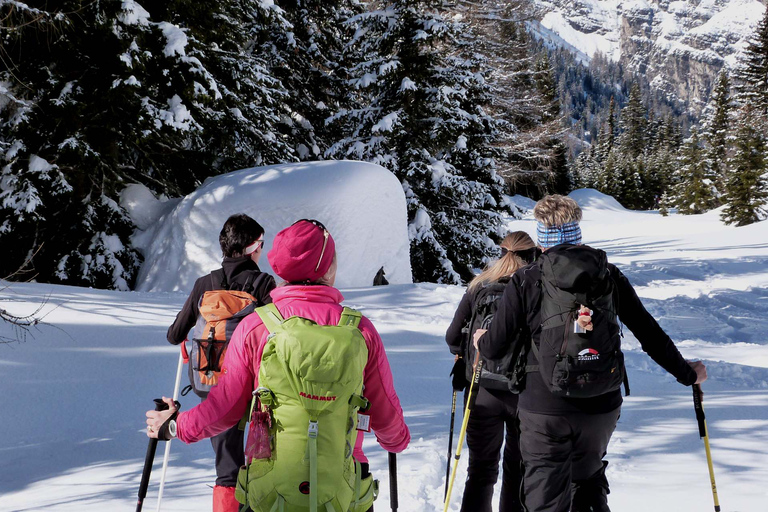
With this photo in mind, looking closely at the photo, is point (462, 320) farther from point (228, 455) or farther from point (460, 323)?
point (228, 455)

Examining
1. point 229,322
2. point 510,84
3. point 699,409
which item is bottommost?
point 699,409

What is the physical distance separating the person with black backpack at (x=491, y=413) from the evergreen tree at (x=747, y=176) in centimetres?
3298

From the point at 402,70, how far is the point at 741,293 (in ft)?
30.4

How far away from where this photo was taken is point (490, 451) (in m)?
3.23

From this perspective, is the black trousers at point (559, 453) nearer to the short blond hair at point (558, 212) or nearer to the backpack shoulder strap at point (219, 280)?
the short blond hair at point (558, 212)

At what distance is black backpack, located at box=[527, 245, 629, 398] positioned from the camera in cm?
242

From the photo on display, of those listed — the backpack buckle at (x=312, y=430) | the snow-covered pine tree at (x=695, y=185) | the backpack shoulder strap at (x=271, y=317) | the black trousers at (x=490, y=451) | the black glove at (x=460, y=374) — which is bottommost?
the snow-covered pine tree at (x=695, y=185)

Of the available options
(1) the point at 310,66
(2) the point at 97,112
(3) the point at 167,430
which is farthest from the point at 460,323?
(1) the point at 310,66

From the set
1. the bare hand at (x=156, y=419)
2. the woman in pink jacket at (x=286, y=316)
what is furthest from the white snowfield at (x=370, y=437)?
the woman in pink jacket at (x=286, y=316)

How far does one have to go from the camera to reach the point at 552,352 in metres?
2.48

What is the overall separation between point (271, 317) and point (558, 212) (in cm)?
145

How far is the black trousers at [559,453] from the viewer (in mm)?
2500

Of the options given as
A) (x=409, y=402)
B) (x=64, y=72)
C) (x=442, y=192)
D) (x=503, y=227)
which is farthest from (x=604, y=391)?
(x=503, y=227)

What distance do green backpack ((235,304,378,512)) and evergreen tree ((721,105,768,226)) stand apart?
114ft
